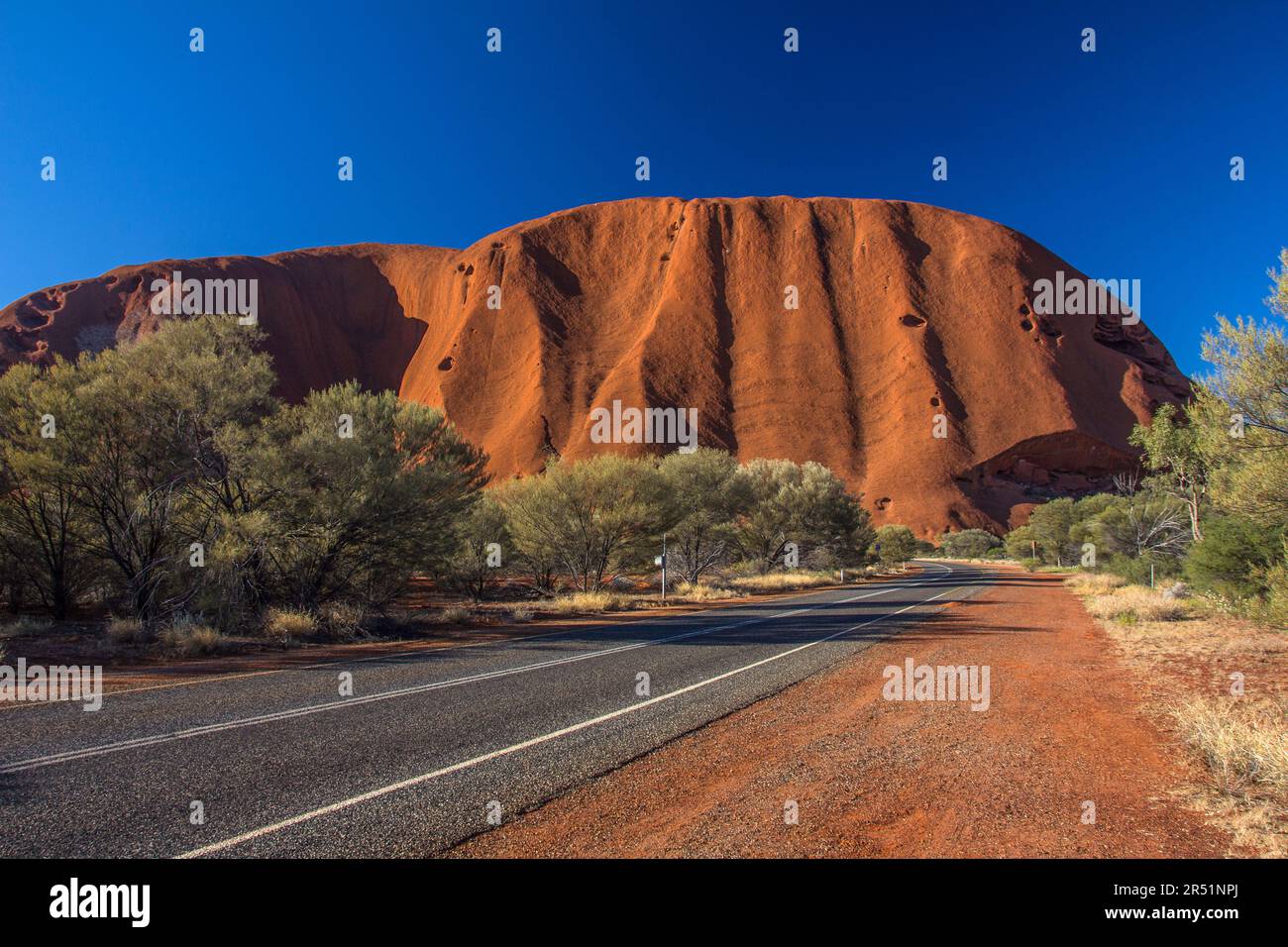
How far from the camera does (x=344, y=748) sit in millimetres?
5051

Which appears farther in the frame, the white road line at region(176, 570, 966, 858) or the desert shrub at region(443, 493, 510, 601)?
the desert shrub at region(443, 493, 510, 601)

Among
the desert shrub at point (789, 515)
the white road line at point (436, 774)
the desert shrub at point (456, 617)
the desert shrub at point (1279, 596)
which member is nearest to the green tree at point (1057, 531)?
the desert shrub at point (789, 515)

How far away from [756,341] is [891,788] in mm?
80556

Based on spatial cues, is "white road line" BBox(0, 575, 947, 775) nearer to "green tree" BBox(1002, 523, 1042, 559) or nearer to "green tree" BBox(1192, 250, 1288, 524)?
"green tree" BBox(1192, 250, 1288, 524)

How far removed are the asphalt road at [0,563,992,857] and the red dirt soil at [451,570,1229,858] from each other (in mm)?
451

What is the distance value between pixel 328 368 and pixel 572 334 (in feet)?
119

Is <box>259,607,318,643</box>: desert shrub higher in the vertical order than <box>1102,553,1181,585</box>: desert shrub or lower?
→ higher

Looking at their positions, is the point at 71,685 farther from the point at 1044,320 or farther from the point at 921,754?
the point at 1044,320

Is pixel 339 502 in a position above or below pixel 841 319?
below

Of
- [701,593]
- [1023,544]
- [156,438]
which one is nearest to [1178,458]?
[701,593]

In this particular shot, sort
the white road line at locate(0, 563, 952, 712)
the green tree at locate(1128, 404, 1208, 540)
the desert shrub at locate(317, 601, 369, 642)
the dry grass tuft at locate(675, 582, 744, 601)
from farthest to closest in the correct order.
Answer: the dry grass tuft at locate(675, 582, 744, 601), the green tree at locate(1128, 404, 1208, 540), the desert shrub at locate(317, 601, 369, 642), the white road line at locate(0, 563, 952, 712)

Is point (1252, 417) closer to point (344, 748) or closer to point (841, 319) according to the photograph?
point (344, 748)

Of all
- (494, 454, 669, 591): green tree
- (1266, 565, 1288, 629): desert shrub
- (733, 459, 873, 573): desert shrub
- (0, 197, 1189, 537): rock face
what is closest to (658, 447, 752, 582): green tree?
(733, 459, 873, 573): desert shrub

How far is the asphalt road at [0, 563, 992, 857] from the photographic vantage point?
347 cm
